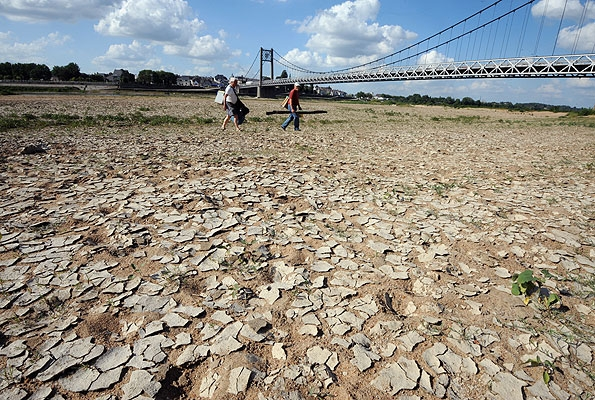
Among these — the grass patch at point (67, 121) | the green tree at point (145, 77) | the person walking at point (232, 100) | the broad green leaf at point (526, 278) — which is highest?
the green tree at point (145, 77)

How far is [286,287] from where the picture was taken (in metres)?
3.75

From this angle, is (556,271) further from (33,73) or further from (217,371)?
(33,73)

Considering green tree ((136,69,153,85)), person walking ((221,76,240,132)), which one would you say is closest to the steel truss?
person walking ((221,76,240,132))

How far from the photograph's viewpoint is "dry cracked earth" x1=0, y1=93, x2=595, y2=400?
263cm

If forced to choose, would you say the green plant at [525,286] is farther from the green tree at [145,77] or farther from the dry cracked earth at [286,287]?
the green tree at [145,77]

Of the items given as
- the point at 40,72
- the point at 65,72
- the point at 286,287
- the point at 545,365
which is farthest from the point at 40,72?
the point at 545,365

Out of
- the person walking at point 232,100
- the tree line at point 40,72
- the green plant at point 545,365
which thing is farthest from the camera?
the tree line at point 40,72

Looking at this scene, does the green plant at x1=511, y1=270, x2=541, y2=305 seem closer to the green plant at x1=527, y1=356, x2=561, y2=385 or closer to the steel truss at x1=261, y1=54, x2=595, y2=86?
the green plant at x1=527, y1=356, x2=561, y2=385

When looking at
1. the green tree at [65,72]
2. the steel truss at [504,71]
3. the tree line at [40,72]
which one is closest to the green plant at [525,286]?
the steel truss at [504,71]

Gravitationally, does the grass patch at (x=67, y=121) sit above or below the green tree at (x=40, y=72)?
below

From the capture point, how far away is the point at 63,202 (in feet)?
18.9

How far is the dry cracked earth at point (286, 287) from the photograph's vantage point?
8.64 feet

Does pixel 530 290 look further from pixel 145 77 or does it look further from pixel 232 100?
pixel 145 77

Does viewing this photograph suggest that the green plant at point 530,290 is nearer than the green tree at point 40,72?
Yes
